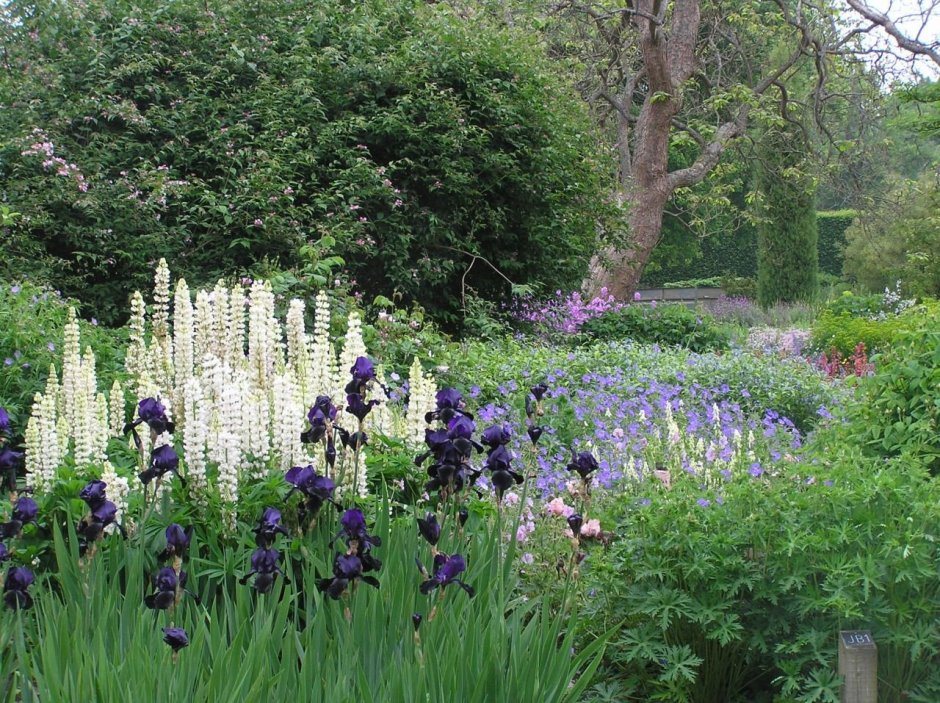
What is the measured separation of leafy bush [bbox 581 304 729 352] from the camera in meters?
12.6

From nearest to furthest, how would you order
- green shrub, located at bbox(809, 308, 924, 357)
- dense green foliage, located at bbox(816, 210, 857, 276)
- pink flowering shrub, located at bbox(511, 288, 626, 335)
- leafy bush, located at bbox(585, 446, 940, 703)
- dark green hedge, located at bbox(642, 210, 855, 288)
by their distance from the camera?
leafy bush, located at bbox(585, 446, 940, 703) → pink flowering shrub, located at bbox(511, 288, 626, 335) → green shrub, located at bbox(809, 308, 924, 357) → dark green hedge, located at bbox(642, 210, 855, 288) → dense green foliage, located at bbox(816, 210, 857, 276)

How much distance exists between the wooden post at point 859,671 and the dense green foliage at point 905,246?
1721 cm

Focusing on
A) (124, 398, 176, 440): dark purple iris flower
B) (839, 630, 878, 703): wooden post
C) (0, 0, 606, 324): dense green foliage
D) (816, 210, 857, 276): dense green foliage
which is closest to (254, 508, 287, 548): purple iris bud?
(124, 398, 176, 440): dark purple iris flower

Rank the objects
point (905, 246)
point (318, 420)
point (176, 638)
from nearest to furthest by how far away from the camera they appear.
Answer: point (176, 638) < point (318, 420) < point (905, 246)

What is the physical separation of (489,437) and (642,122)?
13529 millimetres

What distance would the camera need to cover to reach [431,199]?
10297 mm

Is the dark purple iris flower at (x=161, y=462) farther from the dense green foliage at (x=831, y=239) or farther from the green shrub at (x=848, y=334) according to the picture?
the dense green foliage at (x=831, y=239)

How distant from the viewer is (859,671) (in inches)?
100.0

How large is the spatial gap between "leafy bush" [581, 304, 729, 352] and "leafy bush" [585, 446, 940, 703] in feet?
30.5

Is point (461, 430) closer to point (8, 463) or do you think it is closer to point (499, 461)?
point (499, 461)

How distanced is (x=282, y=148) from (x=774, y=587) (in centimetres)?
746

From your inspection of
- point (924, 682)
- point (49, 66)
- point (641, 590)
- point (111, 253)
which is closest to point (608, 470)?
point (641, 590)

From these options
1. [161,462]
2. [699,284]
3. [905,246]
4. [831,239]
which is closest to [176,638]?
[161,462]

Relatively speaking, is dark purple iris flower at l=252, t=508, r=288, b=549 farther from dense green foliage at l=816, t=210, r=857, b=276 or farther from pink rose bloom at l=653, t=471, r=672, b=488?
dense green foliage at l=816, t=210, r=857, b=276
